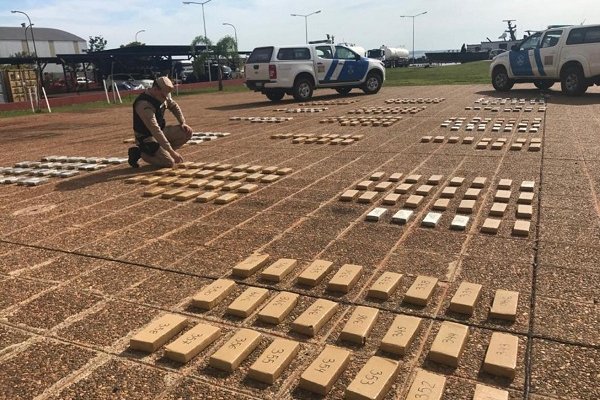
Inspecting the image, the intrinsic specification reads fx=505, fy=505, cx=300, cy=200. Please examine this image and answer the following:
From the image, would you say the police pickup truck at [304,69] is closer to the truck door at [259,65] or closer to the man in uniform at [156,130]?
the truck door at [259,65]

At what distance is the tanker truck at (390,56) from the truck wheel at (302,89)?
50697mm

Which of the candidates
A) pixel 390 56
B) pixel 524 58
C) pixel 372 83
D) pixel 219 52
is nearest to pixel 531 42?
pixel 524 58

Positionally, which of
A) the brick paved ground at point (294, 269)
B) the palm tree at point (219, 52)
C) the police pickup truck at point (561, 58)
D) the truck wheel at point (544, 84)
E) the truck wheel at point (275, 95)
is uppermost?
the palm tree at point (219, 52)

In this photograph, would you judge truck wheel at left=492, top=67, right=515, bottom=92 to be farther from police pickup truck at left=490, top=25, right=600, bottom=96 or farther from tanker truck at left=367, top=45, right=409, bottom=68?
tanker truck at left=367, top=45, right=409, bottom=68

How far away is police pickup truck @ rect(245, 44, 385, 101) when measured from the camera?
1697cm

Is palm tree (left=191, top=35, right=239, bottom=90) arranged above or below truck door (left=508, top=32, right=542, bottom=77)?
above

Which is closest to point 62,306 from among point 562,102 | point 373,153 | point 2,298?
point 2,298

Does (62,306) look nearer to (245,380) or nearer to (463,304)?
(245,380)

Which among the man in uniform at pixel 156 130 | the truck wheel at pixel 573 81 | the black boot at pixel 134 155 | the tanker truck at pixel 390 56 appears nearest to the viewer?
the man in uniform at pixel 156 130

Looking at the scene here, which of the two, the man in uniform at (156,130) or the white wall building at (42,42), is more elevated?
the white wall building at (42,42)

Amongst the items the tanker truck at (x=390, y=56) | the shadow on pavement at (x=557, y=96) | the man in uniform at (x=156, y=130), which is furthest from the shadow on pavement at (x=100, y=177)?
the tanker truck at (x=390, y=56)

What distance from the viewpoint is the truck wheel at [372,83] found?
63.4 feet

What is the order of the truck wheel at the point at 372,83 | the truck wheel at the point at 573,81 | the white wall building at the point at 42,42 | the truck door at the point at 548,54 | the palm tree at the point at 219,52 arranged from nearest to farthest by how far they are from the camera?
the truck wheel at the point at 573,81 → the truck door at the point at 548,54 → the truck wheel at the point at 372,83 → the palm tree at the point at 219,52 → the white wall building at the point at 42,42

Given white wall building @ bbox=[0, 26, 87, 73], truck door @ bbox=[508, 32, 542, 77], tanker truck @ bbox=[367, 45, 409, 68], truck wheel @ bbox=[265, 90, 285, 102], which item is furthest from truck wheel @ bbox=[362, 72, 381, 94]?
white wall building @ bbox=[0, 26, 87, 73]
